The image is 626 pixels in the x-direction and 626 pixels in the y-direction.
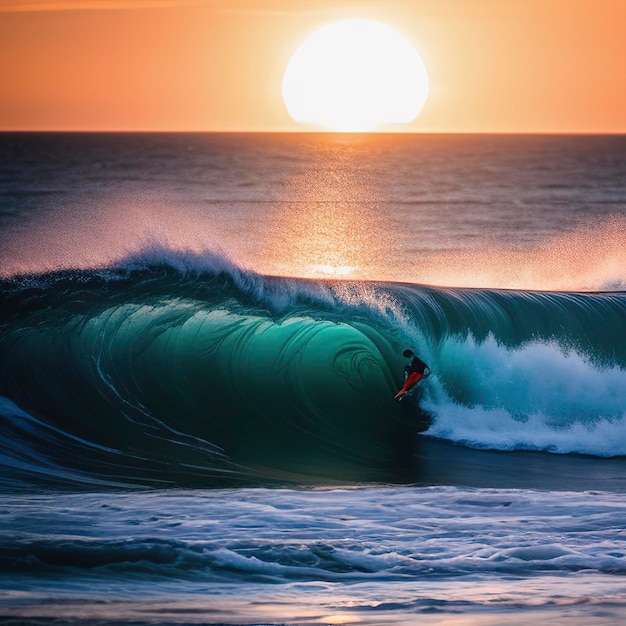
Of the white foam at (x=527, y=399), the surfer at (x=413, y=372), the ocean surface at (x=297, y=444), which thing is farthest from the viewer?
the surfer at (x=413, y=372)

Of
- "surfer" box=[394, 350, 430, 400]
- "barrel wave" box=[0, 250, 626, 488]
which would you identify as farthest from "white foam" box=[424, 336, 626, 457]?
"surfer" box=[394, 350, 430, 400]

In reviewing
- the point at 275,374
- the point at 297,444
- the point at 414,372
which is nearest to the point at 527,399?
the point at 414,372

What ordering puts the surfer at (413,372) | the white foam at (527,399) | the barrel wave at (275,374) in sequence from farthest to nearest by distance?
the surfer at (413,372) < the white foam at (527,399) < the barrel wave at (275,374)

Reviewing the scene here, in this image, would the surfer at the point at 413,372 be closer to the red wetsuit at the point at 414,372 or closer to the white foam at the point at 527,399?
the red wetsuit at the point at 414,372

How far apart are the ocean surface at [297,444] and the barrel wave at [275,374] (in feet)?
0.10

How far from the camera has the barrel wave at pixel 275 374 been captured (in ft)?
28.5

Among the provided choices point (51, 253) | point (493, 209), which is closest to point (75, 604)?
point (51, 253)

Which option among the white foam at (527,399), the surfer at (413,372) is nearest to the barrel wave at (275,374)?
the white foam at (527,399)

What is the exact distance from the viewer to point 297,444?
9.21 m

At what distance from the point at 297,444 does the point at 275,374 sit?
5.62 feet

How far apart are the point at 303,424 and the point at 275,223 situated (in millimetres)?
23690

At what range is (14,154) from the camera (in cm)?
6681

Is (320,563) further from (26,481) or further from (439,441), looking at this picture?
(439,441)

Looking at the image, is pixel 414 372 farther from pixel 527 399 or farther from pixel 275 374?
pixel 275 374
